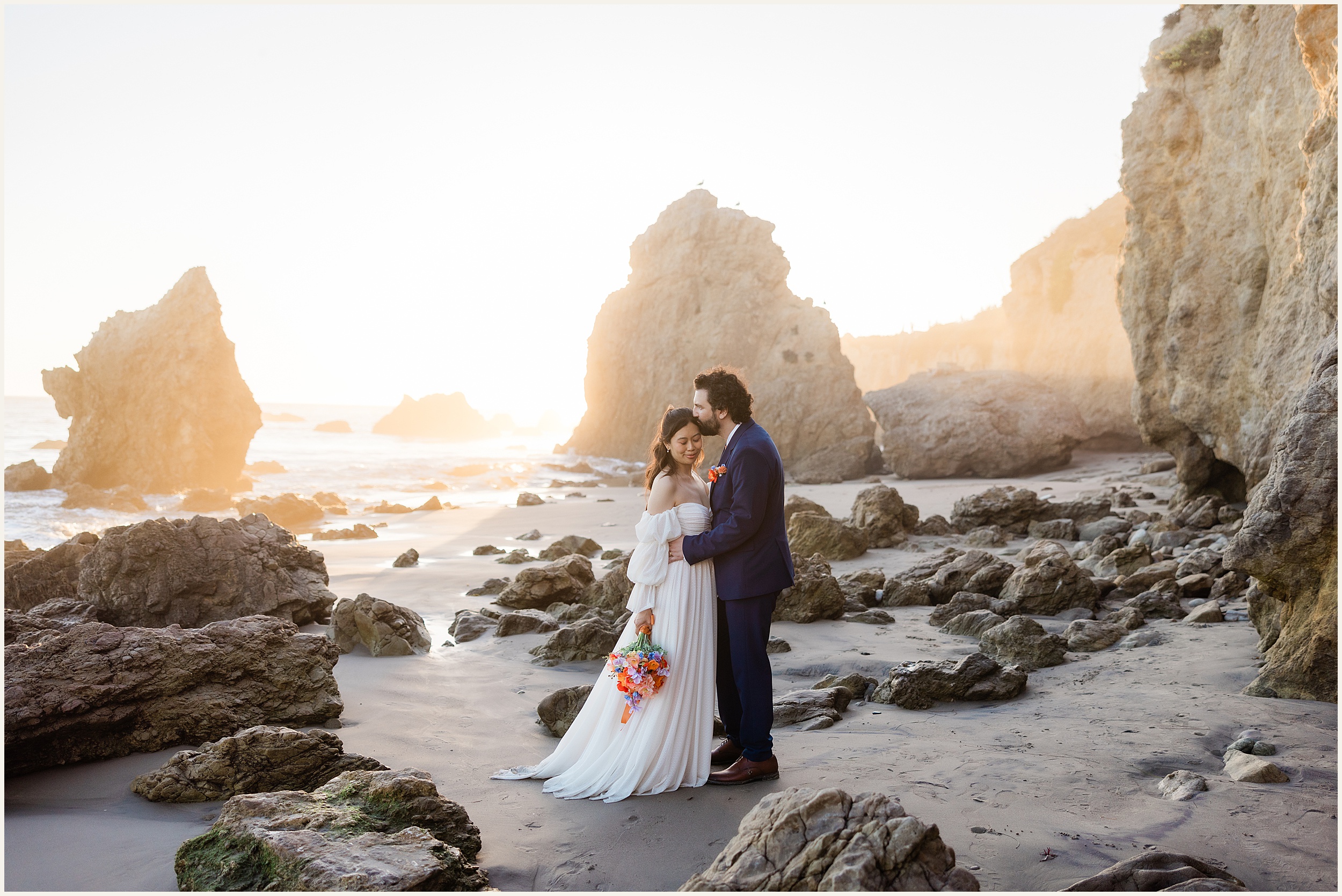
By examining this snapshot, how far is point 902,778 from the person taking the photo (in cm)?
371

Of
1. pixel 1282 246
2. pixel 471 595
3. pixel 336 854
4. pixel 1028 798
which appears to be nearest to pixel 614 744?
pixel 336 854

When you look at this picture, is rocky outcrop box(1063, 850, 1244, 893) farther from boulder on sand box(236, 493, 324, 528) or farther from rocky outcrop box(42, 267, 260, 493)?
rocky outcrop box(42, 267, 260, 493)

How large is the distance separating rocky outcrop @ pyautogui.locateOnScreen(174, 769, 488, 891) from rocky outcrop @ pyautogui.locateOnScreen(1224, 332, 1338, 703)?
4.40m

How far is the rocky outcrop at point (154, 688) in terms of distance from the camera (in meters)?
3.81

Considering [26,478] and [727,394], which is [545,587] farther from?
[26,478]

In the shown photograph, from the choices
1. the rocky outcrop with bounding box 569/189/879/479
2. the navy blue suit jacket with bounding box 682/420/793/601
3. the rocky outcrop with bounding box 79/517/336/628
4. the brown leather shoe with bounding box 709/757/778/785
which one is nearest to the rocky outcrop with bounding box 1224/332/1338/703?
the navy blue suit jacket with bounding box 682/420/793/601

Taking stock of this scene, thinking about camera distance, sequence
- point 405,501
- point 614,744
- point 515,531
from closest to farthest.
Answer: point 614,744 < point 515,531 < point 405,501

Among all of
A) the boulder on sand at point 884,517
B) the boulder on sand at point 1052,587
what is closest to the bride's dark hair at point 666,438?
the boulder on sand at point 1052,587

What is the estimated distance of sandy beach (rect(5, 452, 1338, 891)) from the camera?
294 centimetres

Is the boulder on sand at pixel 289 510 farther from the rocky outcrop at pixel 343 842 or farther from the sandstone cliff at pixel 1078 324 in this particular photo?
the sandstone cliff at pixel 1078 324

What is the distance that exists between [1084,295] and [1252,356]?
25.4 metres

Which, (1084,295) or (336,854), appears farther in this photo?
Result: (1084,295)

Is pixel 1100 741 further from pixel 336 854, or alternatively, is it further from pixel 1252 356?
pixel 1252 356

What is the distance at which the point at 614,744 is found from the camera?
3932 mm
